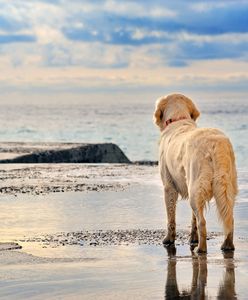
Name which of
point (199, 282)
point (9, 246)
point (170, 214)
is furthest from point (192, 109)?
point (199, 282)

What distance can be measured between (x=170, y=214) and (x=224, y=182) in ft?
4.92

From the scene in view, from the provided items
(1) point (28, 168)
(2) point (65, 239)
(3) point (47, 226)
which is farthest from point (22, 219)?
(1) point (28, 168)

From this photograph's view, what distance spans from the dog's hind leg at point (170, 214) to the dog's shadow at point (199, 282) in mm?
1194

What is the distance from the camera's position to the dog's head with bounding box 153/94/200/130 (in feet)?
40.8

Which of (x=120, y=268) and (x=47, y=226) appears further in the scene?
(x=47, y=226)

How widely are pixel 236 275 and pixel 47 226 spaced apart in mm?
4020

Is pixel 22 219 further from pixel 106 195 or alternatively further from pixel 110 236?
pixel 106 195

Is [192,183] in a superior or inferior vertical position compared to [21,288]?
superior

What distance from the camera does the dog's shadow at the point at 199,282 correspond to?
827cm

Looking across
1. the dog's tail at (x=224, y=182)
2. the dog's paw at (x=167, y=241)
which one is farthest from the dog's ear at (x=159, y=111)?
the dog's tail at (x=224, y=182)

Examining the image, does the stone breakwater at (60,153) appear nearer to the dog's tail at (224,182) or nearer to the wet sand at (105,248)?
the wet sand at (105,248)

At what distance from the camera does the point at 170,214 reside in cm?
1175

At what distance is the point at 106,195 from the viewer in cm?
1602

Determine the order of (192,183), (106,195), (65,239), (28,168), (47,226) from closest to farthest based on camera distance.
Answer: (192,183), (65,239), (47,226), (106,195), (28,168)
